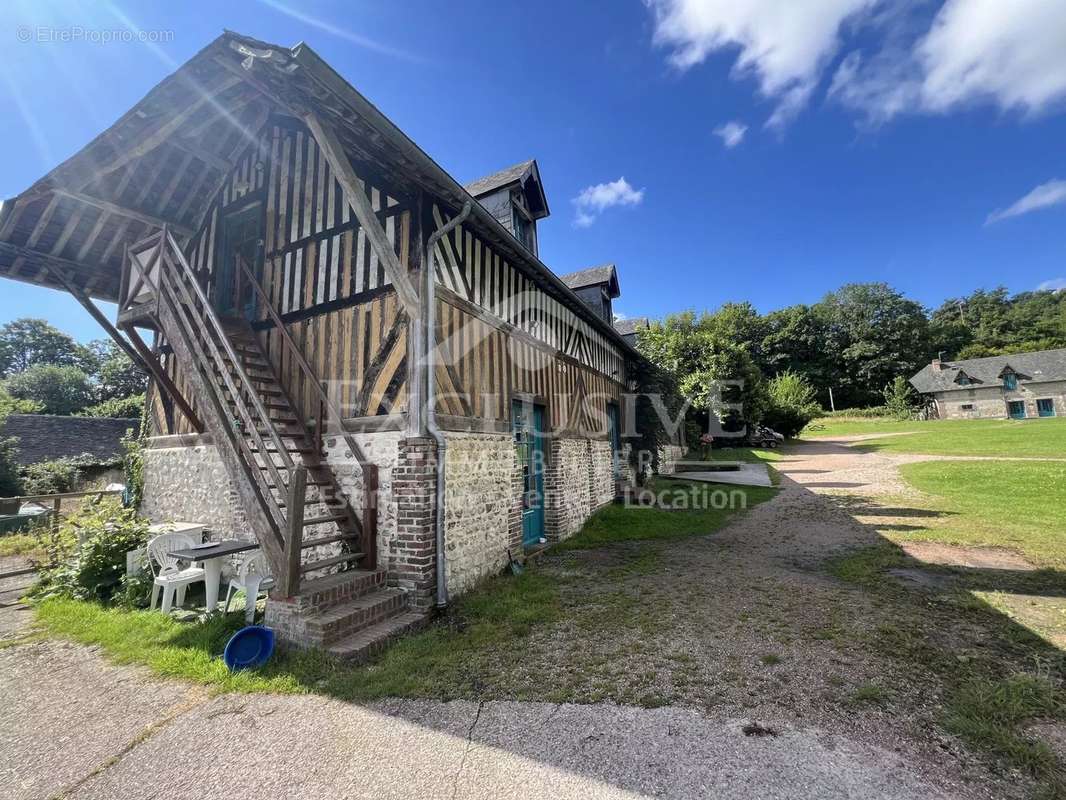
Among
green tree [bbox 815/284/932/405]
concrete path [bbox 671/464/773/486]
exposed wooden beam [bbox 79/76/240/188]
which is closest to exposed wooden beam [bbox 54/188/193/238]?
exposed wooden beam [bbox 79/76/240/188]

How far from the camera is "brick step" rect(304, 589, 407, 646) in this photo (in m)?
3.47

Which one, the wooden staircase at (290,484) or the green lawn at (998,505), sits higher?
the wooden staircase at (290,484)

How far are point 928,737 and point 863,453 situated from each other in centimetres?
2048

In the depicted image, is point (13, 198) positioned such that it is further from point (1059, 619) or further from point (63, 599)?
point (1059, 619)

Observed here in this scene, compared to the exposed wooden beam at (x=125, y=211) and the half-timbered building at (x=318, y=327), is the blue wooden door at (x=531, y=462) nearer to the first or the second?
the half-timbered building at (x=318, y=327)

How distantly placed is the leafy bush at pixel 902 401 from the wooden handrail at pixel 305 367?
44.7 meters

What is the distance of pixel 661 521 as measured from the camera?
873 cm

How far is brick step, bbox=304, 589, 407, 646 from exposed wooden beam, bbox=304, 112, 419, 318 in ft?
9.26

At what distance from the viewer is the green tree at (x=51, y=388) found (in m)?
33.0

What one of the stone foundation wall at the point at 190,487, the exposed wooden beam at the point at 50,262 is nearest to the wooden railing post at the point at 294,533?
the stone foundation wall at the point at 190,487

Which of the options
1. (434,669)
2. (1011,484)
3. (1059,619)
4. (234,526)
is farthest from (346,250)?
(1011,484)

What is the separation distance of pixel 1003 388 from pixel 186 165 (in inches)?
1958

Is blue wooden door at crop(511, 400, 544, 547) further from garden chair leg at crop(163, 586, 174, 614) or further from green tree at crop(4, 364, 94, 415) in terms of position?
green tree at crop(4, 364, 94, 415)

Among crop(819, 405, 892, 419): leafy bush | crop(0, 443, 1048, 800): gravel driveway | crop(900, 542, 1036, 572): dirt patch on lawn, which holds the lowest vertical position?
crop(900, 542, 1036, 572): dirt patch on lawn
